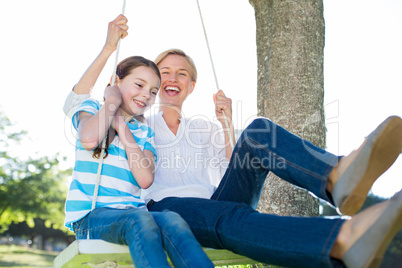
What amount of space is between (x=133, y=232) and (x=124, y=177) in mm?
512

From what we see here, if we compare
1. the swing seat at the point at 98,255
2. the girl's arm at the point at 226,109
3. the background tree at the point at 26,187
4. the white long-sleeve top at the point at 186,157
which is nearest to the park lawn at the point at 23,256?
the background tree at the point at 26,187

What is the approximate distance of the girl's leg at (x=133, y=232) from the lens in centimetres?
147

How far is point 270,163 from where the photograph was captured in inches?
67.0

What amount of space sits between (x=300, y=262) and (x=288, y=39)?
6.33 feet

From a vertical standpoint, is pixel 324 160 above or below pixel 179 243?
above

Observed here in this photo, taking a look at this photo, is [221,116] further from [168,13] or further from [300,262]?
[168,13]

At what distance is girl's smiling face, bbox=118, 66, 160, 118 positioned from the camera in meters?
2.27

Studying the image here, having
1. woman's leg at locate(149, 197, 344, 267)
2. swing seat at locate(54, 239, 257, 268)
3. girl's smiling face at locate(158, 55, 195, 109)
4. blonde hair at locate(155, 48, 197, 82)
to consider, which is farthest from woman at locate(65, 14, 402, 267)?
blonde hair at locate(155, 48, 197, 82)

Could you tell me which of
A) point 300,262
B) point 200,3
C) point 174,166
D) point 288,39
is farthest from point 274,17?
point 300,262

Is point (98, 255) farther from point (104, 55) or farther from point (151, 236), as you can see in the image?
point (104, 55)

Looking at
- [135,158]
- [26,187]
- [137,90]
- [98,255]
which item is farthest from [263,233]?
[26,187]

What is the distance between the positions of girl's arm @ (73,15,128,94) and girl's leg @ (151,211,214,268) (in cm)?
85

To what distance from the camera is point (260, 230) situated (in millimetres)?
1508

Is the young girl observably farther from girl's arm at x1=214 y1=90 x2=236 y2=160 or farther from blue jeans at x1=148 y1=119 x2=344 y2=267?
girl's arm at x1=214 y1=90 x2=236 y2=160
